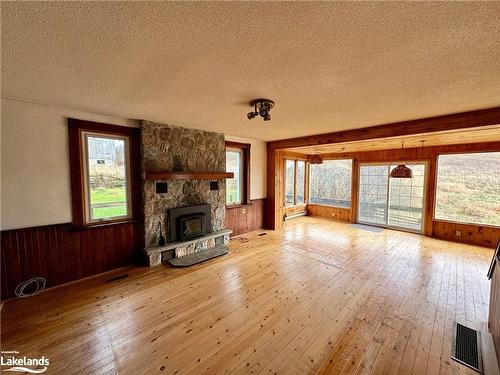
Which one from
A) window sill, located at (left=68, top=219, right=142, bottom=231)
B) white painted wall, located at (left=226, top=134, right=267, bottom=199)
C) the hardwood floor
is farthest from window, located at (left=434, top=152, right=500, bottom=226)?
window sill, located at (left=68, top=219, right=142, bottom=231)

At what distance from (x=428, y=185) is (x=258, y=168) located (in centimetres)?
469

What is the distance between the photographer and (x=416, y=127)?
11.1 ft

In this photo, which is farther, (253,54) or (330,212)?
(330,212)

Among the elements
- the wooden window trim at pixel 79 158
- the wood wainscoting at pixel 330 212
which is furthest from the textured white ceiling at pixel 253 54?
the wood wainscoting at pixel 330 212

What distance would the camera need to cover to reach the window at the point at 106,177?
10.8 ft

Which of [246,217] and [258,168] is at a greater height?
[258,168]

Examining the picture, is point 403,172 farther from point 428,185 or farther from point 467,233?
point 467,233

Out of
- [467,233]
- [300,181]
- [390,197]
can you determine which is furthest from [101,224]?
[467,233]

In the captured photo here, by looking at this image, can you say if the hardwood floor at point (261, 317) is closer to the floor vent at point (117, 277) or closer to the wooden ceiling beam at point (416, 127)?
the floor vent at point (117, 277)

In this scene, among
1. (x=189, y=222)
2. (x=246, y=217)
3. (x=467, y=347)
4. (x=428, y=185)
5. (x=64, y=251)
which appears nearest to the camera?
(x=467, y=347)

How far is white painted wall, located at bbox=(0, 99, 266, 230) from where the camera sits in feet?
8.56

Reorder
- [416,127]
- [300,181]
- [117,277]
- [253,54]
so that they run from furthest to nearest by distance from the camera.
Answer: [300,181] → [416,127] → [117,277] → [253,54]

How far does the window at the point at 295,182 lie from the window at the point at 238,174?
88.6 inches

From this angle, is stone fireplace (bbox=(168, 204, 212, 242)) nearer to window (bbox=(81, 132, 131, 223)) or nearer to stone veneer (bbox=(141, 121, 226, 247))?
stone veneer (bbox=(141, 121, 226, 247))
